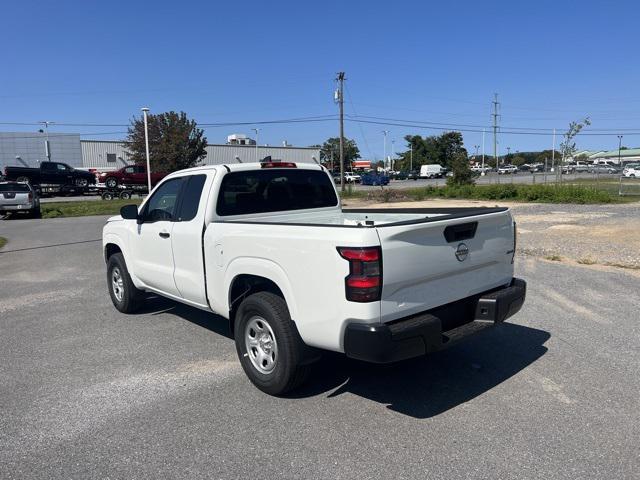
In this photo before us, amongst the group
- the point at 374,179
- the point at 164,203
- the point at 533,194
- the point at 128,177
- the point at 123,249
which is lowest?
the point at 533,194

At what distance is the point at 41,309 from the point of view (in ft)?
23.2

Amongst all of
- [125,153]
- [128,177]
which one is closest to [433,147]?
[125,153]

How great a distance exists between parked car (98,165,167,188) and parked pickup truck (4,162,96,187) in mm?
1959

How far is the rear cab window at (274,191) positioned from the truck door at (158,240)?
72cm

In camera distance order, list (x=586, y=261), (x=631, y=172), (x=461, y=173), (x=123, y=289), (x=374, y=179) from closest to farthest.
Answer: (x=123, y=289)
(x=586, y=261)
(x=461, y=173)
(x=631, y=172)
(x=374, y=179)

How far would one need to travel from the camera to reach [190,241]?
16.1 ft

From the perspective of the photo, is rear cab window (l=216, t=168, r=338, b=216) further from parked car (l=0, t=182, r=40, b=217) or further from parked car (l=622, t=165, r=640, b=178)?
parked car (l=622, t=165, r=640, b=178)

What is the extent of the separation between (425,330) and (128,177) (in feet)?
126

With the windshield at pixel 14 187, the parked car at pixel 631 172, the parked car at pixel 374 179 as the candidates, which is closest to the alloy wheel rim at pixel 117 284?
the windshield at pixel 14 187

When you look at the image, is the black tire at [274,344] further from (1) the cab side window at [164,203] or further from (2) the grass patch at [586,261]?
(2) the grass patch at [586,261]

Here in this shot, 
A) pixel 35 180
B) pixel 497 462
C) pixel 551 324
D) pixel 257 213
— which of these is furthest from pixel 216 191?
pixel 35 180

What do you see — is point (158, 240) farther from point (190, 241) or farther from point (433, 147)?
point (433, 147)

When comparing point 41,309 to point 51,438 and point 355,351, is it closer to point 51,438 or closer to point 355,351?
point 51,438

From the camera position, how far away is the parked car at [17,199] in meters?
22.8
